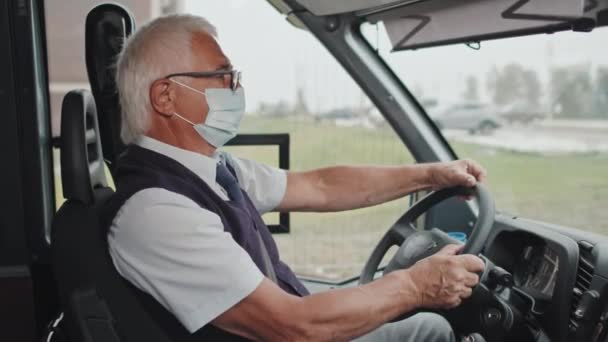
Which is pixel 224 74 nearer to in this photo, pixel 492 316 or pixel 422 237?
pixel 422 237

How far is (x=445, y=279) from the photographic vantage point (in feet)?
4.29

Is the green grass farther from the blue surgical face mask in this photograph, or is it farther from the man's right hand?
the man's right hand

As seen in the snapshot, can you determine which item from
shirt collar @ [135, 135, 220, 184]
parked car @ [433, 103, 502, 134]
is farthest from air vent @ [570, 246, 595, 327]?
parked car @ [433, 103, 502, 134]

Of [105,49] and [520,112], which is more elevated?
[105,49]

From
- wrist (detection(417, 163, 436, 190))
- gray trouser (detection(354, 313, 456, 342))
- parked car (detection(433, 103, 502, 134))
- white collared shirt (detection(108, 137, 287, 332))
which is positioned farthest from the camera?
parked car (detection(433, 103, 502, 134))

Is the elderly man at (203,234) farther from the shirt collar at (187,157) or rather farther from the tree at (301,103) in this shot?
the tree at (301,103)

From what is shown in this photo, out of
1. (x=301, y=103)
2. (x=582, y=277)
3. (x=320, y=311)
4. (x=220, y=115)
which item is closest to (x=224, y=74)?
(x=220, y=115)

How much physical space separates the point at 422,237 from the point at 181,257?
0.76m

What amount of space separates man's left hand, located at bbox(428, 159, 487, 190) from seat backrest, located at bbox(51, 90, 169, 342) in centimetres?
96

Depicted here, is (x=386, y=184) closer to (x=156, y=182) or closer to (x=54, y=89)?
(x=156, y=182)

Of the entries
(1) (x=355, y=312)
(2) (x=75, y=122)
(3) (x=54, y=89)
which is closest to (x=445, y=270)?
(1) (x=355, y=312)

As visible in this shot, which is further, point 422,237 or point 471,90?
point 471,90

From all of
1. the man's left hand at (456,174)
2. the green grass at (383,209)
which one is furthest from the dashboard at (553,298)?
the green grass at (383,209)

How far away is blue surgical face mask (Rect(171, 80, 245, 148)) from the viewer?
1444 mm
